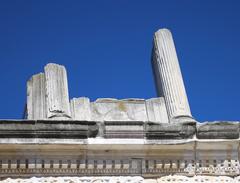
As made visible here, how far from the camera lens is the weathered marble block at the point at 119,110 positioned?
7.41m

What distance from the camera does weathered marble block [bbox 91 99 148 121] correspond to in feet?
24.3

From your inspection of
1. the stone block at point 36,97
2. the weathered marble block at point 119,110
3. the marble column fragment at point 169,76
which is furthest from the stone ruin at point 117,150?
the weathered marble block at point 119,110

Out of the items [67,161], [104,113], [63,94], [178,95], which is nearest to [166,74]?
[178,95]

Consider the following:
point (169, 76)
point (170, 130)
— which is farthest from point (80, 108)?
point (170, 130)

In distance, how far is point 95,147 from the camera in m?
6.33

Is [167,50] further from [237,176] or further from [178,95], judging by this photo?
[237,176]

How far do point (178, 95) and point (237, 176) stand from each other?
1431 millimetres

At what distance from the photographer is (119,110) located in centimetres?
754

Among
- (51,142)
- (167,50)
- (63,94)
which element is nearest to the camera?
(51,142)

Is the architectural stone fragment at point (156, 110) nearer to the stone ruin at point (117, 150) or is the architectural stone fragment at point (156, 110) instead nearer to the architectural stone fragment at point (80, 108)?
the stone ruin at point (117, 150)

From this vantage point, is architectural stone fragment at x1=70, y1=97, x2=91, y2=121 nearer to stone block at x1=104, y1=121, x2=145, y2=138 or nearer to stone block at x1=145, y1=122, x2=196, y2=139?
stone block at x1=104, y1=121, x2=145, y2=138

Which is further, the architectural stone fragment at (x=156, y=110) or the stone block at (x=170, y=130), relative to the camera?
the architectural stone fragment at (x=156, y=110)

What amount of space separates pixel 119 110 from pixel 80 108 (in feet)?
1.94

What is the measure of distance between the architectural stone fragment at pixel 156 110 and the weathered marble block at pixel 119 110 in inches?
3.0
